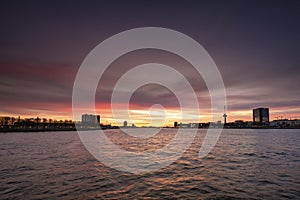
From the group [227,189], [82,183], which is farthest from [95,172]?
[227,189]

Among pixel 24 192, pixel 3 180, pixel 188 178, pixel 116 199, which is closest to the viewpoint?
pixel 116 199

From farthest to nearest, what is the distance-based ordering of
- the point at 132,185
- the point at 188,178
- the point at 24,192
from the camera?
the point at 188,178 < the point at 132,185 < the point at 24,192

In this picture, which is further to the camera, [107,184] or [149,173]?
[149,173]

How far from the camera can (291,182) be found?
17.7 meters

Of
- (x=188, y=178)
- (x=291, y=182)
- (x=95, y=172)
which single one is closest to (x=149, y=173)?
(x=188, y=178)

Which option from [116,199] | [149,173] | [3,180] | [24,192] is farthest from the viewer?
[149,173]

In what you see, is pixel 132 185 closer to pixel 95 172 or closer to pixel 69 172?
pixel 95 172

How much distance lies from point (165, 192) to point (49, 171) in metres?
15.1

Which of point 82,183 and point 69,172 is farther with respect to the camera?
point 69,172

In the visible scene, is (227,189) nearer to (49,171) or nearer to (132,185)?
(132,185)

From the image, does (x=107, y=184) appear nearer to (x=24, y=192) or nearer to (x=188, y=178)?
(x=24, y=192)

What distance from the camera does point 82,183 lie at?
57.1 ft

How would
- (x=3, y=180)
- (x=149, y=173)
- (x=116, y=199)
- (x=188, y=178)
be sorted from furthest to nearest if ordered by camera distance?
(x=149, y=173)
(x=188, y=178)
(x=3, y=180)
(x=116, y=199)

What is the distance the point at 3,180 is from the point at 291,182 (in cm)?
2801
